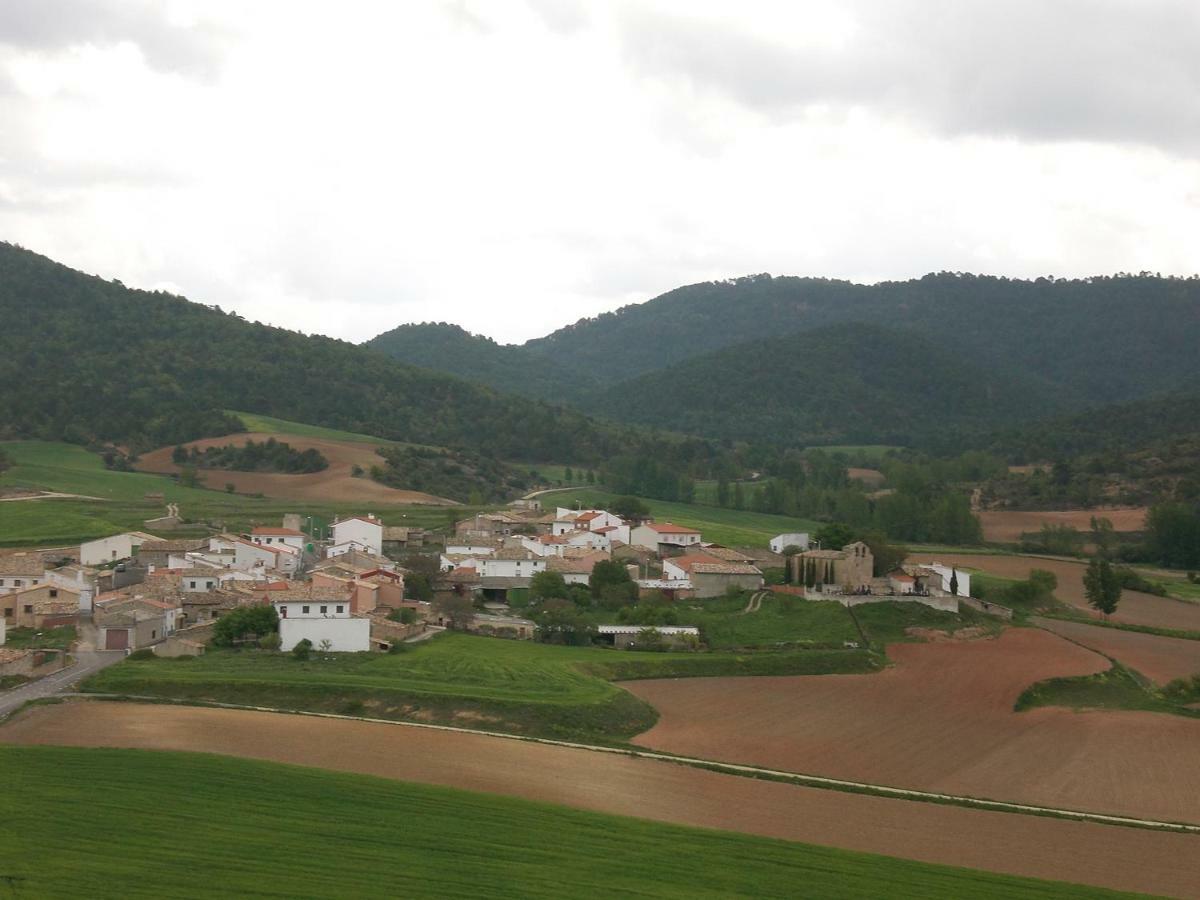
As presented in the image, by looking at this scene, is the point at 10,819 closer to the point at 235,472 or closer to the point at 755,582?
the point at 755,582

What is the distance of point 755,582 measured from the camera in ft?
179

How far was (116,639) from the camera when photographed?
4088 centimetres

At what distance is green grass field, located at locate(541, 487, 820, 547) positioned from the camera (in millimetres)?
77688

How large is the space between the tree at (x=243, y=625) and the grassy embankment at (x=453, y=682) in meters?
0.95

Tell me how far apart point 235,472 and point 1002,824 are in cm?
8329

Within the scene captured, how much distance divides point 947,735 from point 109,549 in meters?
38.6

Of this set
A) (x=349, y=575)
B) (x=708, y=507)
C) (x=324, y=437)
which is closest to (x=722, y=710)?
(x=349, y=575)

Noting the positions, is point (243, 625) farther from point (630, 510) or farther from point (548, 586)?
point (630, 510)

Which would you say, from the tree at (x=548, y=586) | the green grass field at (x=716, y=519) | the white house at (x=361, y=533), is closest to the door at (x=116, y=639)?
the tree at (x=548, y=586)

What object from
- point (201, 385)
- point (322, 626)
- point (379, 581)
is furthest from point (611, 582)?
point (201, 385)

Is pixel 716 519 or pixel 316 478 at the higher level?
pixel 316 478

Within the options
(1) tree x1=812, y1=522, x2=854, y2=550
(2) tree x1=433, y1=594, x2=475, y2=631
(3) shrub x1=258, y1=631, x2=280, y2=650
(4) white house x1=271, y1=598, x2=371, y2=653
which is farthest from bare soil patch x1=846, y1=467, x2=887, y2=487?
(3) shrub x1=258, y1=631, x2=280, y2=650

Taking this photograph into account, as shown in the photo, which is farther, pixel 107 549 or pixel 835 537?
pixel 835 537

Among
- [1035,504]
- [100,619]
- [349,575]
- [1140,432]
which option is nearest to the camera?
[100,619]
